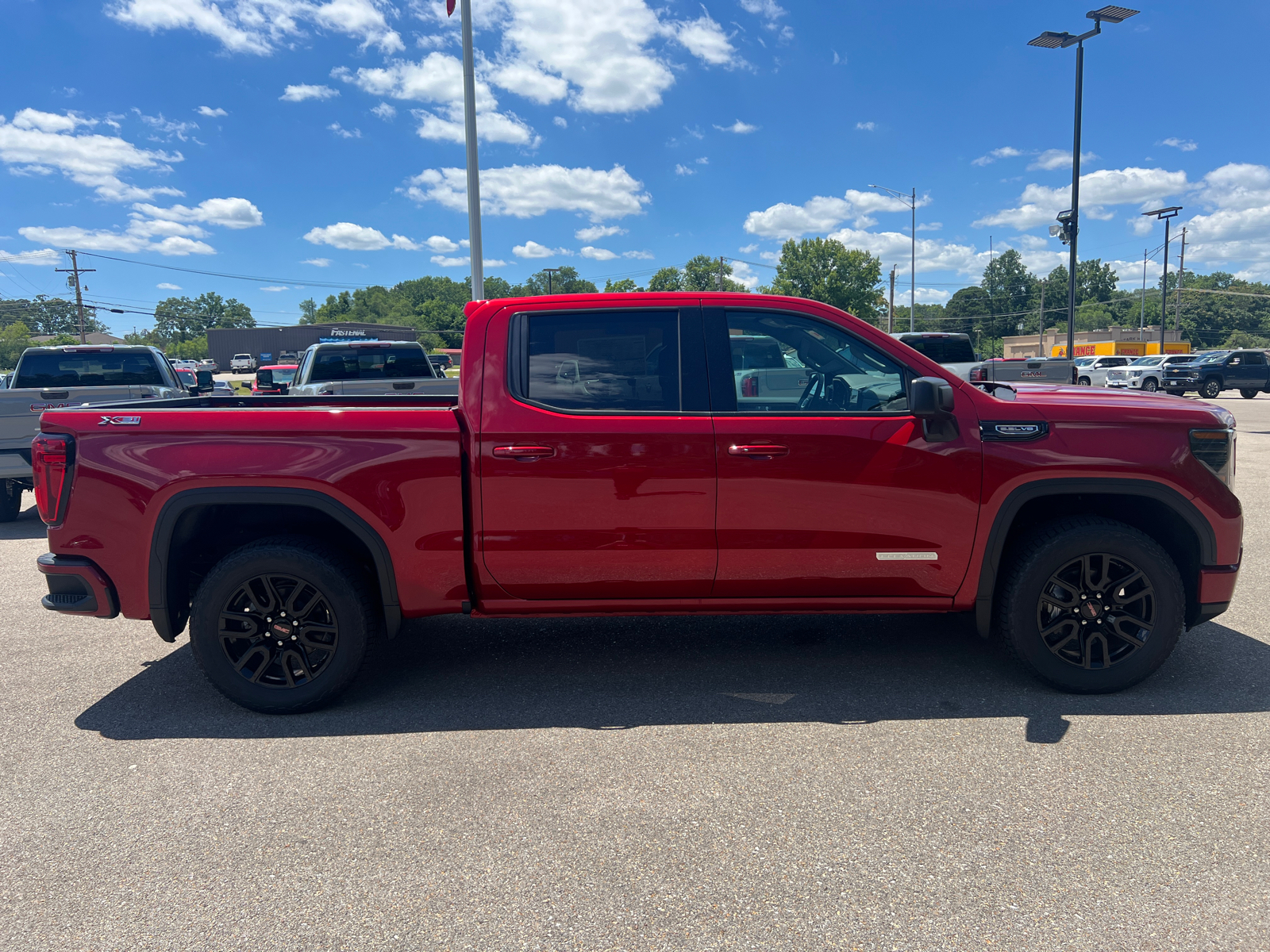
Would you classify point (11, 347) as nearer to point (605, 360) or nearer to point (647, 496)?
point (605, 360)

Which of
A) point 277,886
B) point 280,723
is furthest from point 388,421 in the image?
point 277,886

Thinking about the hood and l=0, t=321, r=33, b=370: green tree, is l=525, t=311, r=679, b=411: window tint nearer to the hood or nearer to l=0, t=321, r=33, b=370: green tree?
the hood

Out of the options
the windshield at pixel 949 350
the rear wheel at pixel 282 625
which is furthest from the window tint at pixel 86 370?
the windshield at pixel 949 350

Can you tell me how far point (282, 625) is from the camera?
3.94 metres

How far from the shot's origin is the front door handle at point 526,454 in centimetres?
383

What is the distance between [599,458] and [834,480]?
109 centimetres

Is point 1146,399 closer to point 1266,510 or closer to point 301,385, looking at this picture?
point 1266,510

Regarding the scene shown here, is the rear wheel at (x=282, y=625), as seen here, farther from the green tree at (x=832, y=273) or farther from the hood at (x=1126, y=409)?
the green tree at (x=832, y=273)

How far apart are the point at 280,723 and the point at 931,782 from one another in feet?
9.53

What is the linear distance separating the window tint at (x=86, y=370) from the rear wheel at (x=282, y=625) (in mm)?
8318

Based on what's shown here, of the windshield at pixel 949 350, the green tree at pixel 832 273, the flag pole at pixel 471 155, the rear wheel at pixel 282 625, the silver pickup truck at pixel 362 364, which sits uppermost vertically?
the green tree at pixel 832 273

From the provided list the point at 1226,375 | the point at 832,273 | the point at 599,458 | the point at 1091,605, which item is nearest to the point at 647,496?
the point at 599,458

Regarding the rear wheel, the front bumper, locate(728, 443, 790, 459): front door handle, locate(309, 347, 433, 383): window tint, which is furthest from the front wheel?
locate(309, 347, 433, 383): window tint

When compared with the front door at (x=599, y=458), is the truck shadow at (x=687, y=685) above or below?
below
